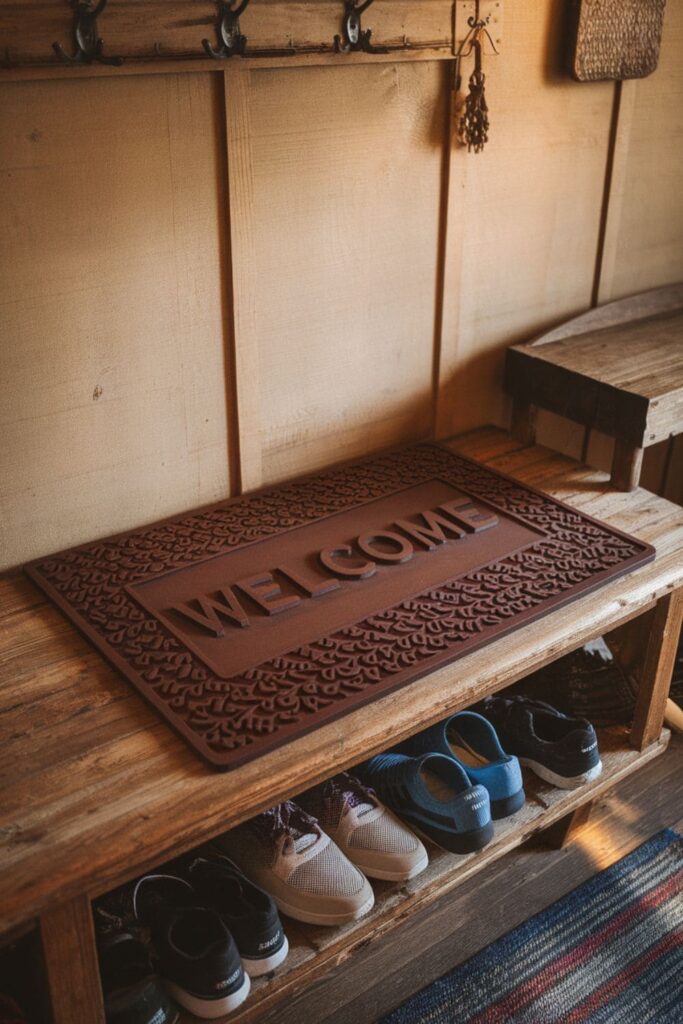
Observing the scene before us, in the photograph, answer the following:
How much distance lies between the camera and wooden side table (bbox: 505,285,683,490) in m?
2.16

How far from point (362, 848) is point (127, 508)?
0.78 m

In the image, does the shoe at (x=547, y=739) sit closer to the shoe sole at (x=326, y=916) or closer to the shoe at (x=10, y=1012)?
the shoe sole at (x=326, y=916)

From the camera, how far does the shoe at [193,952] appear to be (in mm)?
1555

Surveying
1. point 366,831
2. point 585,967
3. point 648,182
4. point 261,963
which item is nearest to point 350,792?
point 366,831

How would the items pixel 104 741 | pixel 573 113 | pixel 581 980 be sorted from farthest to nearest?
pixel 573 113 < pixel 581 980 < pixel 104 741

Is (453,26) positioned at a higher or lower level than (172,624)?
higher

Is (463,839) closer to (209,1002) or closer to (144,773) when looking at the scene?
(209,1002)

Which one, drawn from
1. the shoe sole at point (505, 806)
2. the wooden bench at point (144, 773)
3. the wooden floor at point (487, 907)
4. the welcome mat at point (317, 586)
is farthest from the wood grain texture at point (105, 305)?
the wooden floor at point (487, 907)

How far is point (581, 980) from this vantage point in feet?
6.44

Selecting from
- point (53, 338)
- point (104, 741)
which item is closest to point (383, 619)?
point (104, 741)

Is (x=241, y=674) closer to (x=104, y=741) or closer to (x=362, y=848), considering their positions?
(x=104, y=741)

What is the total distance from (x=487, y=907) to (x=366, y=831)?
0.47 meters

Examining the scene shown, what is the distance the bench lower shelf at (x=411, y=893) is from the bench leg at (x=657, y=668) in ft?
0.18

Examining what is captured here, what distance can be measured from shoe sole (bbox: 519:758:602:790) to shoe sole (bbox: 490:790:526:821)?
13 cm
